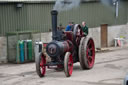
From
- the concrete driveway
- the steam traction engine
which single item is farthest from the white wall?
the steam traction engine

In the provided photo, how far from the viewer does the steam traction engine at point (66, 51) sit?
11.6 metres

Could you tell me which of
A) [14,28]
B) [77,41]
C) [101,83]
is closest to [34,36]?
[14,28]

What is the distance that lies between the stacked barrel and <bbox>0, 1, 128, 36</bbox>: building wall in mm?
918

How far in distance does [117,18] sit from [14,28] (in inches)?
367

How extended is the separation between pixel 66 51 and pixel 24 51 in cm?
444

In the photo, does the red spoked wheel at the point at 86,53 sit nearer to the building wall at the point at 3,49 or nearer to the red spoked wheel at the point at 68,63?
the red spoked wheel at the point at 68,63

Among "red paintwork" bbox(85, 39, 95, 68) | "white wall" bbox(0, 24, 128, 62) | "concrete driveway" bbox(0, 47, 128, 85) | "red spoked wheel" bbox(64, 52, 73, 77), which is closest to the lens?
"concrete driveway" bbox(0, 47, 128, 85)

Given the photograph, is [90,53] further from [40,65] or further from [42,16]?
[42,16]

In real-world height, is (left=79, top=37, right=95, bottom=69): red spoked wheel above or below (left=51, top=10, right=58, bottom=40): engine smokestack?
below

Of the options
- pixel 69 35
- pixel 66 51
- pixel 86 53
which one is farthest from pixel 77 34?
pixel 66 51

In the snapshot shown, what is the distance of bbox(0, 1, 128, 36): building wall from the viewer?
16156 millimetres

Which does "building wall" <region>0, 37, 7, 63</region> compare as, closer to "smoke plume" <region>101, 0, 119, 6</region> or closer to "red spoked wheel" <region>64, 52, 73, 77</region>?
"red spoked wheel" <region>64, 52, 73, 77</region>

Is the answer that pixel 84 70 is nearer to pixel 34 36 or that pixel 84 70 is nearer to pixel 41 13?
pixel 34 36

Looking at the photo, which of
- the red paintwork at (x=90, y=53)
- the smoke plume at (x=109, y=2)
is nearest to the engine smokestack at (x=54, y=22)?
the red paintwork at (x=90, y=53)
